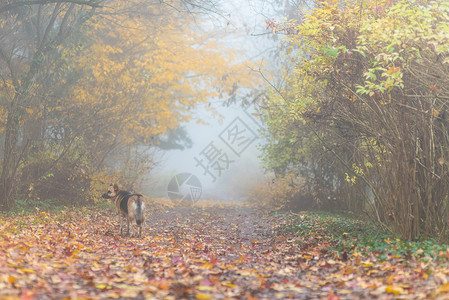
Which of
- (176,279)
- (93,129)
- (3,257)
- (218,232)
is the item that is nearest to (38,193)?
(93,129)

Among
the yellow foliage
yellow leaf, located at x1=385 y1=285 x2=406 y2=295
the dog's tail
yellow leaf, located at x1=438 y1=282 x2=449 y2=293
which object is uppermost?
the yellow foliage

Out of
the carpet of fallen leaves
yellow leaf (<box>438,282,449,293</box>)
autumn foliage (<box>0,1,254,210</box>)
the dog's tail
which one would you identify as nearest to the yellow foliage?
autumn foliage (<box>0,1,254,210</box>)

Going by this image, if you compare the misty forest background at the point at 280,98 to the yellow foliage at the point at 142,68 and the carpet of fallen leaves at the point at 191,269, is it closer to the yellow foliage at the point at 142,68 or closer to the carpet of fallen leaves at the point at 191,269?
the yellow foliage at the point at 142,68

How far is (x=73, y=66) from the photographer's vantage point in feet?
51.2

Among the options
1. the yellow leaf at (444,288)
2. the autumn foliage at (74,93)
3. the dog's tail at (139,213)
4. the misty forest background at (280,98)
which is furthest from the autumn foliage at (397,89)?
the autumn foliage at (74,93)

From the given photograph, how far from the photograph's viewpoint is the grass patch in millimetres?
6438

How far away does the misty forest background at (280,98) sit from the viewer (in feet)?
24.3

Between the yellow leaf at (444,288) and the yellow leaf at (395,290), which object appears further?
the yellow leaf at (395,290)

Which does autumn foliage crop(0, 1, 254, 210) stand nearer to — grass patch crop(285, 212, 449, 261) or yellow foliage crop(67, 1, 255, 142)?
yellow foliage crop(67, 1, 255, 142)

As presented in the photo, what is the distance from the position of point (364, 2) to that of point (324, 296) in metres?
5.69

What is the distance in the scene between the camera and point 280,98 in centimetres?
1480

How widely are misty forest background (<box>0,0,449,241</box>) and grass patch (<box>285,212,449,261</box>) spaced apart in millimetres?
387

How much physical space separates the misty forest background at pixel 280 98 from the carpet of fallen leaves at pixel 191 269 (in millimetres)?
1943

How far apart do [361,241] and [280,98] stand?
7.82 metres
